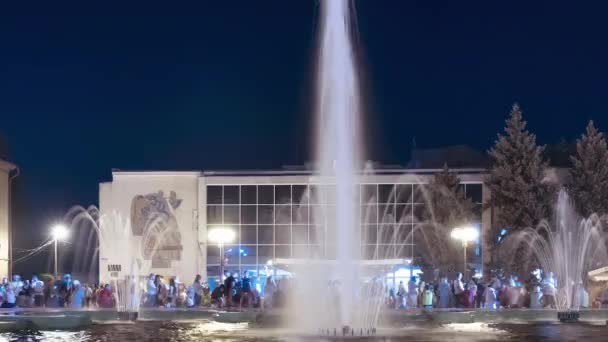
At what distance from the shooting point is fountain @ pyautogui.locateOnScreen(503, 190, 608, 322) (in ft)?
150

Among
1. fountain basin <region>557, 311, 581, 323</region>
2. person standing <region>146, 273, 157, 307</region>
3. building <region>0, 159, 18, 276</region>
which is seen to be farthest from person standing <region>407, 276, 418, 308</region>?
building <region>0, 159, 18, 276</region>

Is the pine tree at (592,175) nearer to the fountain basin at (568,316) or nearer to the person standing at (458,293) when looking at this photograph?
the person standing at (458,293)

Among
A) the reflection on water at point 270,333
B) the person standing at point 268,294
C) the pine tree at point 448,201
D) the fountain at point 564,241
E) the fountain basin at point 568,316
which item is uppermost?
the pine tree at point 448,201

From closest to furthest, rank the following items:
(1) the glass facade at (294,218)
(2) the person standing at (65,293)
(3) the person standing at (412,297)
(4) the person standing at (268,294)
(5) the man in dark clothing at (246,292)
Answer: (4) the person standing at (268,294) → (5) the man in dark clothing at (246,292) → (2) the person standing at (65,293) → (3) the person standing at (412,297) → (1) the glass facade at (294,218)

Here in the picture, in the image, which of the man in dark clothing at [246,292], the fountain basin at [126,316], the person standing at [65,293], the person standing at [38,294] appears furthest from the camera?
the person standing at [65,293]

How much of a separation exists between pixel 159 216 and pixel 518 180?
2049cm

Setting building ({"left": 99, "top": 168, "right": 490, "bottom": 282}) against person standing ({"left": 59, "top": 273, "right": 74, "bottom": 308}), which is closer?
person standing ({"left": 59, "top": 273, "right": 74, "bottom": 308})

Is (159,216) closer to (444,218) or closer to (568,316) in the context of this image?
(444,218)

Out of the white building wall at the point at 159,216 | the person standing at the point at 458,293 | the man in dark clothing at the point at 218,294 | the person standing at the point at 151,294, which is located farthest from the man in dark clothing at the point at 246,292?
the white building wall at the point at 159,216

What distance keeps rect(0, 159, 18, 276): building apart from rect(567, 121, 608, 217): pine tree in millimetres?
32460

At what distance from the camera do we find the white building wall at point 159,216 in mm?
53031

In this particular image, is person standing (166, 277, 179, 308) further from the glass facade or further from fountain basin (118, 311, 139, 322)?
the glass facade

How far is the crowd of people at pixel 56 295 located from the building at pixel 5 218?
22097 mm

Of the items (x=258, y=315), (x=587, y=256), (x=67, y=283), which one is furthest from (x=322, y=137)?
(x=587, y=256)
